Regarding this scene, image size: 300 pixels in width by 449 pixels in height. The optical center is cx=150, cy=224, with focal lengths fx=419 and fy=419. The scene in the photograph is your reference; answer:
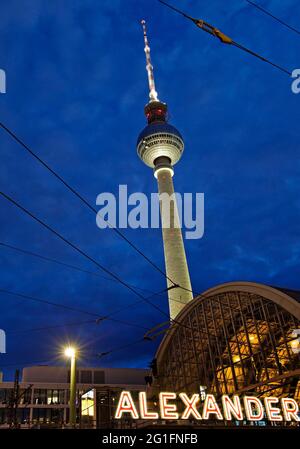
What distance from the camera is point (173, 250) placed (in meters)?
76.7

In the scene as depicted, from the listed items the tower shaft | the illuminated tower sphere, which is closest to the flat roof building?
the tower shaft

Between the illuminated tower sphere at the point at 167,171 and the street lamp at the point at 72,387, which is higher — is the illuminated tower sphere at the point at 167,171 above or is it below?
above

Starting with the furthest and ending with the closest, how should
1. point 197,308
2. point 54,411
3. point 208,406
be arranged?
point 54,411 → point 197,308 → point 208,406

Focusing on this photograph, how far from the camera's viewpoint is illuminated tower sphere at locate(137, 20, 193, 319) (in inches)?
2867

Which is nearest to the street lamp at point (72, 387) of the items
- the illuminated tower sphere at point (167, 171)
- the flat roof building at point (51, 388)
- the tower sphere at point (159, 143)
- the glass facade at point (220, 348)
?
the glass facade at point (220, 348)

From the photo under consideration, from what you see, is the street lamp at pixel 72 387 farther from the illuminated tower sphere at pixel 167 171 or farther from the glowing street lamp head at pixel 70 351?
the illuminated tower sphere at pixel 167 171

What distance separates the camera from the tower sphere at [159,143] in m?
94.7

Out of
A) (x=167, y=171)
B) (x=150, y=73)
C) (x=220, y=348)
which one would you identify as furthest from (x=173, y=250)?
(x=150, y=73)

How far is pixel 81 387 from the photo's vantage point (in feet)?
255

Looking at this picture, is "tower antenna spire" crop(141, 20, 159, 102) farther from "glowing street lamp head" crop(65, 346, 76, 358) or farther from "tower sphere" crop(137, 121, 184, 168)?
"glowing street lamp head" crop(65, 346, 76, 358)
